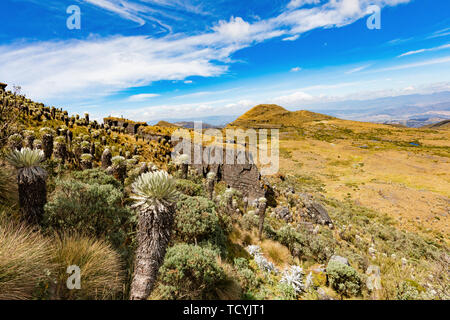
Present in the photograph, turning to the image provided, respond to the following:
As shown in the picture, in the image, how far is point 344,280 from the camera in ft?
26.1

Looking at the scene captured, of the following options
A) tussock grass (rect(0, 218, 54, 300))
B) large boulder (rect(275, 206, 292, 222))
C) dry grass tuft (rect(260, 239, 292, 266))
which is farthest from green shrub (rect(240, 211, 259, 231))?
tussock grass (rect(0, 218, 54, 300))

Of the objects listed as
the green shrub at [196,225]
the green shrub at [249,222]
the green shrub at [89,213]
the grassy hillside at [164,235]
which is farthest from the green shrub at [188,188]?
the green shrub at [89,213]

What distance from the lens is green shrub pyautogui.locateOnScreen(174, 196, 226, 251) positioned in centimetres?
763

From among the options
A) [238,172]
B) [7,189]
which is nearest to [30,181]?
[7,189]

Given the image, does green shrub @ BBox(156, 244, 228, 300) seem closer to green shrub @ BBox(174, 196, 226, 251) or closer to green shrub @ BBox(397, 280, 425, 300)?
green shrub @ BBox(174, 196, 226, 251)

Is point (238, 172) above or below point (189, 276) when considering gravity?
above

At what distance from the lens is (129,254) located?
5797mm

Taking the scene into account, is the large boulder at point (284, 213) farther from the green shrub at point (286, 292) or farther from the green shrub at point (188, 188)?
the green shrub at point (286, 292)

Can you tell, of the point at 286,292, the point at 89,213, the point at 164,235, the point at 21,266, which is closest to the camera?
the point at 21,266

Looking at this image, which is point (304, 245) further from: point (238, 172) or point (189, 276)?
point (238, 172)

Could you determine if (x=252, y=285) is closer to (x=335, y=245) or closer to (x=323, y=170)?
(x=335, y=245)

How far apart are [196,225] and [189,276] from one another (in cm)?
262

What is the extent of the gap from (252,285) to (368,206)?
2768 cm
